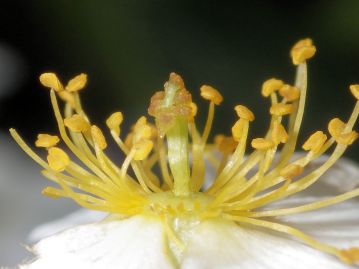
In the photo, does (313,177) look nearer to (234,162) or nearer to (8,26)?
(234,162)

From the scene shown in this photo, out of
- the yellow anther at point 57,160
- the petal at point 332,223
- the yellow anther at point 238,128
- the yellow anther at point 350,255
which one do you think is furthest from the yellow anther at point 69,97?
the yellow anther at point 350,255

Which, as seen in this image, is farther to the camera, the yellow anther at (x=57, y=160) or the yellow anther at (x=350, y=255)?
the yellow anther at (x=57, y=160)

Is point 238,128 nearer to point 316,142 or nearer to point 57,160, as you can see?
point 316,142

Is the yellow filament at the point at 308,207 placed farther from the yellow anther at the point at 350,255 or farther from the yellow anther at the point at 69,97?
the yellow anther at the point at 69,97

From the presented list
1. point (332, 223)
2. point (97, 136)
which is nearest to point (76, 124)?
point (97, 136)

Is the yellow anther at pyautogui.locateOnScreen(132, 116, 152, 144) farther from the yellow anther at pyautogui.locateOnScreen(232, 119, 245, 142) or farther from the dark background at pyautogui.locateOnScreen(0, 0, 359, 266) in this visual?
the dark background at pyautogui.locateOnScreen(0, 0, 359, 266)
